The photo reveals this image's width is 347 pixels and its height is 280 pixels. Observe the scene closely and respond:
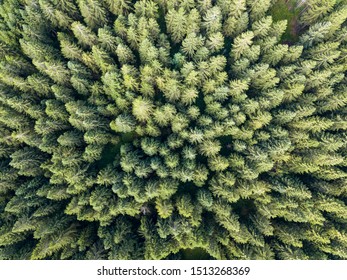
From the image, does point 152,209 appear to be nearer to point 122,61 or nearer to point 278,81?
point 122,61

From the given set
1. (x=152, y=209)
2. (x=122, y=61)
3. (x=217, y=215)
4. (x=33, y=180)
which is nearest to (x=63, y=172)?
(x=33, y=180)

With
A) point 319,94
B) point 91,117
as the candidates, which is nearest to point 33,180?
point 91,117

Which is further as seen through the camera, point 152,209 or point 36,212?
point 152,209

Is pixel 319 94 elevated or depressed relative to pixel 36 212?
elevated

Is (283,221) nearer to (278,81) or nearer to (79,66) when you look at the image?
(278,81)

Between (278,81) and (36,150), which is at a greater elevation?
(278,81)
